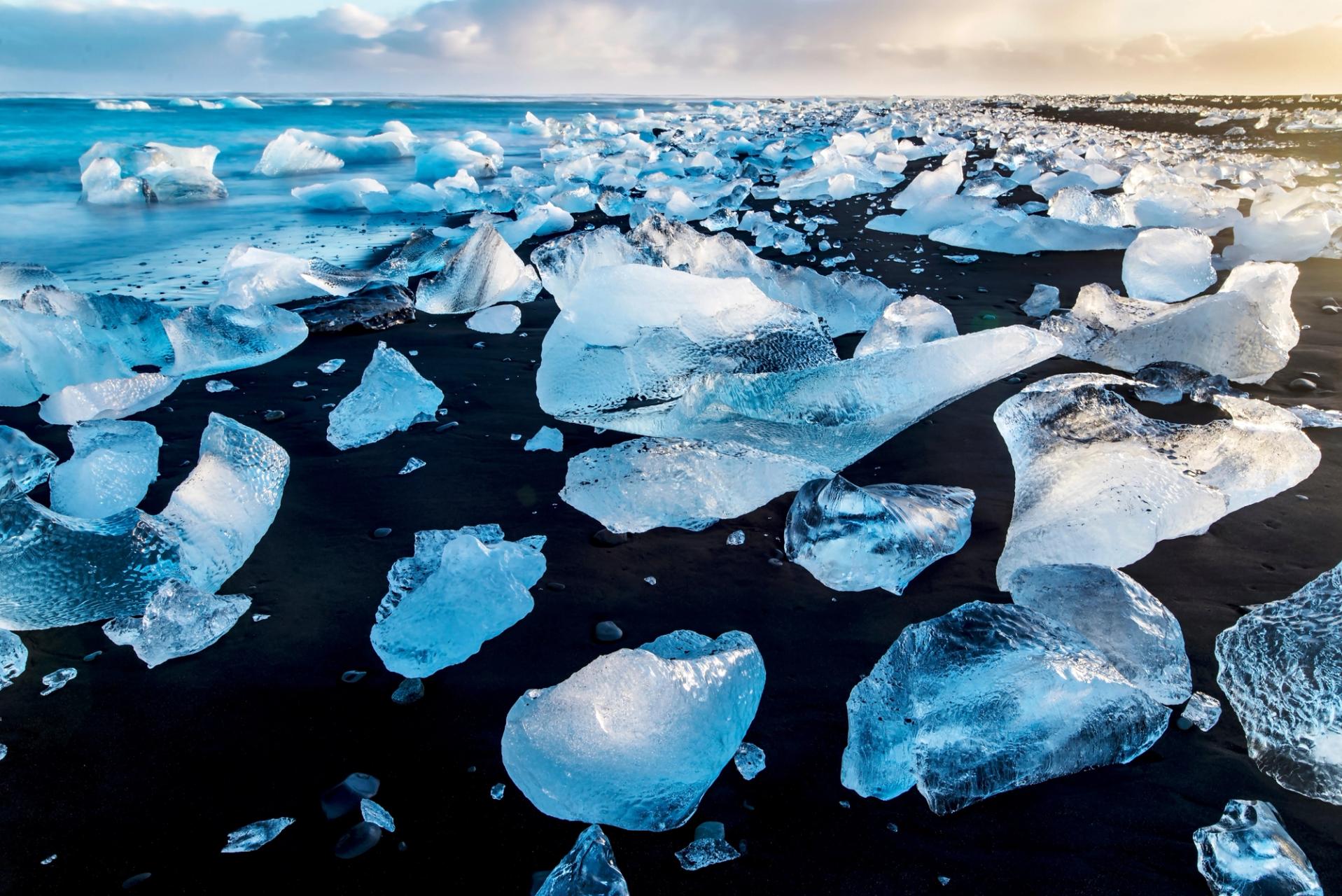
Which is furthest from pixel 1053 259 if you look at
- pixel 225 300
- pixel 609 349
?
pixel 225 300

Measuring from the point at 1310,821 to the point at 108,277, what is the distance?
19.6 feet

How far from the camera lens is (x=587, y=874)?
917 millimetres

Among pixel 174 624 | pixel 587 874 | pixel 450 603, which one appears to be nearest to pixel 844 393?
pixel 450 603

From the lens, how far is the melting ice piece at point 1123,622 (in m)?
1.18

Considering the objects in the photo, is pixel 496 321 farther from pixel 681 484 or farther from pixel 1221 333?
pixel 1221 333

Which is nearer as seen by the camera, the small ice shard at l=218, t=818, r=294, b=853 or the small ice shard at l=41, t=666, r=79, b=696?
the small ice shard at l=218, t=818, r=294, b=853

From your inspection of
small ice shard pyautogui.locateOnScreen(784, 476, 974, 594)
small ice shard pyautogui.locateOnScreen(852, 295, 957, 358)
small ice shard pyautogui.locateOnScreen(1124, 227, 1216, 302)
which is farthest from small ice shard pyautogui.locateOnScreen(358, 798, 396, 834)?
small ice shard pyautogui.locateOnScreen(1124, 227, 1216, 302)

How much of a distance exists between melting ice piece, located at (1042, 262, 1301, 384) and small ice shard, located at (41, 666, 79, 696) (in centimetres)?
298

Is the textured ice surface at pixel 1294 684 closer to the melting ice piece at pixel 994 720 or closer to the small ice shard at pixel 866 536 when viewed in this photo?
the melting ice piece at pixel 994 720

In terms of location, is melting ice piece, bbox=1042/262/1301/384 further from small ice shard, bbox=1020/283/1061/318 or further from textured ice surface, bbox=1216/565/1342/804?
textured ice surface, bbox=1216/565/1342/804

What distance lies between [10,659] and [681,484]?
1.34m

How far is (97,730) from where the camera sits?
1195 millimetres

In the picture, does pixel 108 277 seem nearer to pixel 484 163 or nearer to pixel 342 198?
pixel 342 198

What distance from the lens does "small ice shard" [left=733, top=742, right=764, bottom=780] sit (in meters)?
1.10
